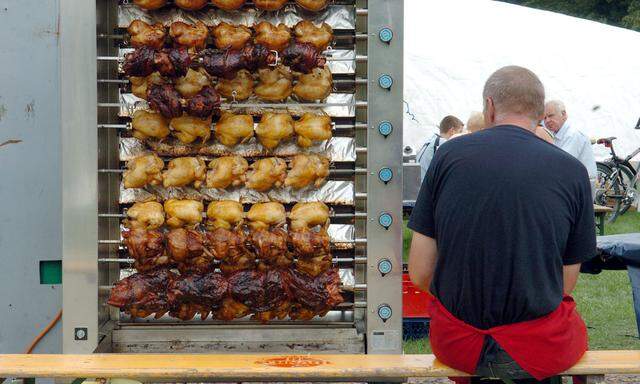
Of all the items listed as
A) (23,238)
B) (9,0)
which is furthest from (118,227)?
(9,0)

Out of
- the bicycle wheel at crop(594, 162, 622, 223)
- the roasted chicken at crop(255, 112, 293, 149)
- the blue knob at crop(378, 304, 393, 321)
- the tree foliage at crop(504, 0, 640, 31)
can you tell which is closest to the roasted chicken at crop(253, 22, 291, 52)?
the roasted chicken at crop(255, 112, 293, 149)

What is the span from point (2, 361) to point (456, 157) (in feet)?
6.60

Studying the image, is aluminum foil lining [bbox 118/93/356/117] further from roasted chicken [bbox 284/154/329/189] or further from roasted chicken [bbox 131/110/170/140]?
roasted chicken [bbox 284/154/329/189]

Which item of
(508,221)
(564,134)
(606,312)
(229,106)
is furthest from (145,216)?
(564,134)

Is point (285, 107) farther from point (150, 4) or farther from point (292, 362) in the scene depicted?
point (292, 362)

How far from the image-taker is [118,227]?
445 centimetres

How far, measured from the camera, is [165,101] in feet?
13.9

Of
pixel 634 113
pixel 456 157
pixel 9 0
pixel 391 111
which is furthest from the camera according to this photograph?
pixel 634 113

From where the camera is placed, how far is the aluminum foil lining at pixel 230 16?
173 inches

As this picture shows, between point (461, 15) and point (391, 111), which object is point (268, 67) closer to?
point (391, 111)

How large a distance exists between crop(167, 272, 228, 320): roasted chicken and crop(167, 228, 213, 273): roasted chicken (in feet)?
0.20

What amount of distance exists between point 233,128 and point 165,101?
0.34m

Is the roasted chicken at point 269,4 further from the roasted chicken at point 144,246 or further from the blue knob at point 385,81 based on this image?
the roasted chicken at point 144,246

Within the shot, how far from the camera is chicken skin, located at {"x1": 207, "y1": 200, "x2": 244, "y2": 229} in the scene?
169 inches
